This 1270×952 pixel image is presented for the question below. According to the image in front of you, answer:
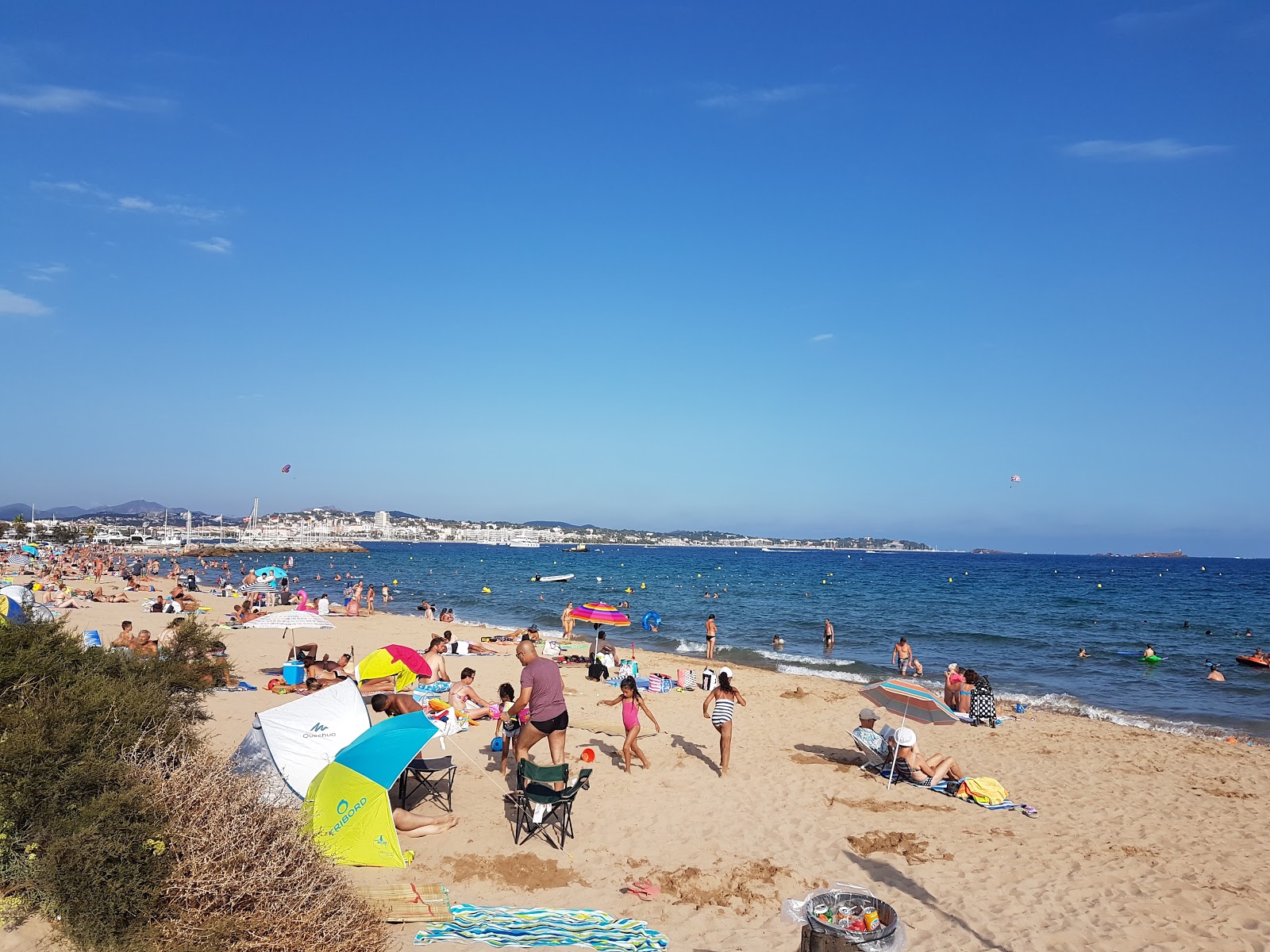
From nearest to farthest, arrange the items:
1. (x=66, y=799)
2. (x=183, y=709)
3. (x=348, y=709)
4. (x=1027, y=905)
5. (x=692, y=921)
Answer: (x=66, y=799)
(x=692, y=921)
(x=1027, y=905)
(x=183, y=709)
(x=348, y=709)

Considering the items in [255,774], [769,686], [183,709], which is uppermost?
[183,709]

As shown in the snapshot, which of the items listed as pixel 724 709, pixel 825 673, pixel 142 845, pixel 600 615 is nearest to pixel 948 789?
pixel 724 709

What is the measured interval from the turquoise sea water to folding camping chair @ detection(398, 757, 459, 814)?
13758 millimetres

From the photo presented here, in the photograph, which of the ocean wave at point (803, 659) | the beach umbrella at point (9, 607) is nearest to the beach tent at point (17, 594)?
the beach umbrella at point (9, 607)

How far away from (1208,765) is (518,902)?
11.6 meters

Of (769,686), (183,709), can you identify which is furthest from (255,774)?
(769,686)

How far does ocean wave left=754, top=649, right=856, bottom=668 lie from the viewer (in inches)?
933

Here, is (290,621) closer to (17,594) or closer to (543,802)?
(17,594)

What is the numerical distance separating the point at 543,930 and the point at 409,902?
1054 mm

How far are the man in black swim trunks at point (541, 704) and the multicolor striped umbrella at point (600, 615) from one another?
28.7ft

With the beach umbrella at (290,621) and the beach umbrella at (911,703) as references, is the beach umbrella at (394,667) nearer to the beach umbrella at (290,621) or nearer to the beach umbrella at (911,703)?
the beach umbrella at (290,621)

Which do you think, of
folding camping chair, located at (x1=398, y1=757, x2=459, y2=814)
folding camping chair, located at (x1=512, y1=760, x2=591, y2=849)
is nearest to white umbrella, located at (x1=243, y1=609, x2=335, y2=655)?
folding camping chair, located at (x1=398, y1=757, x2=459, y2=814)

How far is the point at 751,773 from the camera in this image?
10727mm

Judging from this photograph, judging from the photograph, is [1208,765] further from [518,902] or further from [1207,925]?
[518,902]
